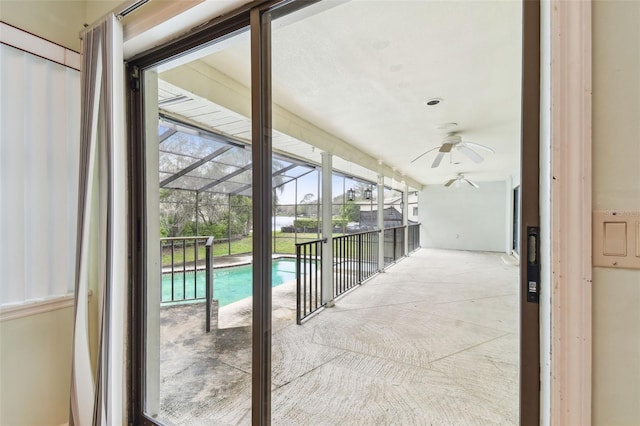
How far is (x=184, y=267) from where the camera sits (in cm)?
227

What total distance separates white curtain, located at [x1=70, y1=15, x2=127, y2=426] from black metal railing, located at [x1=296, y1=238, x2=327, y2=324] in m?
2.02

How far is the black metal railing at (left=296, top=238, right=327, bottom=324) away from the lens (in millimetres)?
3320

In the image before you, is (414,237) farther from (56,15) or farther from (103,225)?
(56,15)

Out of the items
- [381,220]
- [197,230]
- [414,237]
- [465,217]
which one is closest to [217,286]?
[197,230]

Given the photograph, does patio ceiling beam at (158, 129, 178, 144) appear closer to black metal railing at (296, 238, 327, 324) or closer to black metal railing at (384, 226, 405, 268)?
black metal railing at (296, 238, 327, 324)

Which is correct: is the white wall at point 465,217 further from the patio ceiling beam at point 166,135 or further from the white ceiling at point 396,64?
the patio ceiling beam at point 166,135

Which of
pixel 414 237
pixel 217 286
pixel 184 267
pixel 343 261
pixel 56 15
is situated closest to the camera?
pixel 56 15

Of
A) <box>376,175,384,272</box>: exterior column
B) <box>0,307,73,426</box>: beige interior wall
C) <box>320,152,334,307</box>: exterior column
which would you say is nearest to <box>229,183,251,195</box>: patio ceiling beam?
<box>0,307,73,426</box>: beige interior wall

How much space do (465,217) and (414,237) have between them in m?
1.75

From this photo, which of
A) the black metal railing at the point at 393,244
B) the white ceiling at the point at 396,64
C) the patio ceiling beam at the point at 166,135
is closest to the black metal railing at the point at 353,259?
the black metal railing at the point at 393,244

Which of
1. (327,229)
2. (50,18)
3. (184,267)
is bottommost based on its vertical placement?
(184,267)
